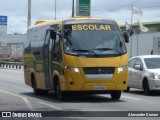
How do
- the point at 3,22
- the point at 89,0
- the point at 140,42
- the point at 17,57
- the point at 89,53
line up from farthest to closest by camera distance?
the point at 17,57 → the point at 3,22 → the point at 140,42 → the point at 89,0 → the point at 89,53

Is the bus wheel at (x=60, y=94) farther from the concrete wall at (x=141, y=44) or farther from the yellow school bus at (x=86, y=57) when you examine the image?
the concrete wall at (x=141, y=44)

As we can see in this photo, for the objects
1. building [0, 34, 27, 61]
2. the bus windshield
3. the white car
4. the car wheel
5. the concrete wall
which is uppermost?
the bus windshield

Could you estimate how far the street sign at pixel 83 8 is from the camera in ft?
131

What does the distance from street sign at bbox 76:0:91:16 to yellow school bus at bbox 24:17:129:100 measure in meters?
20.9

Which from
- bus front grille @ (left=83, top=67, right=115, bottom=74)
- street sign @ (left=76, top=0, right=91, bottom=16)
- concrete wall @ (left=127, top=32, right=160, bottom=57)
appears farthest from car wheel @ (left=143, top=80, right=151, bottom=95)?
concrete wall @ (left=127, top=32, right=160, bottom=57)

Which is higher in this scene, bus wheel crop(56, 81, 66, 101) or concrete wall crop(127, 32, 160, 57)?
bus wheel crop(56, 81, 66, 101)

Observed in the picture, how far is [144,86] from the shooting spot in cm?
2108

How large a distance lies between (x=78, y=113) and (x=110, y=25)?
4.99 m

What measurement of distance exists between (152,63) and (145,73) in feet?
2.33

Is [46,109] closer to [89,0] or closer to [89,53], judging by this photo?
[89,53]

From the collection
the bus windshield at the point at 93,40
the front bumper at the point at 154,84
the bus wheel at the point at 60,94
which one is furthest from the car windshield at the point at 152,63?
the bus wheel at the point at 60,94

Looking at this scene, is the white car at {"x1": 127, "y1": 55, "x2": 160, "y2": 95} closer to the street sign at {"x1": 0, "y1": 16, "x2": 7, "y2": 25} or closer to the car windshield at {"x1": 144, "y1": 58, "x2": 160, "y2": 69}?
the car windshield at {"x1": 144, "y1": 58, "x2": 160, "y2": 69}

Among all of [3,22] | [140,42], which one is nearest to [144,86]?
[140,42]

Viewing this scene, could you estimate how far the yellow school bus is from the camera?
17.3 metres
